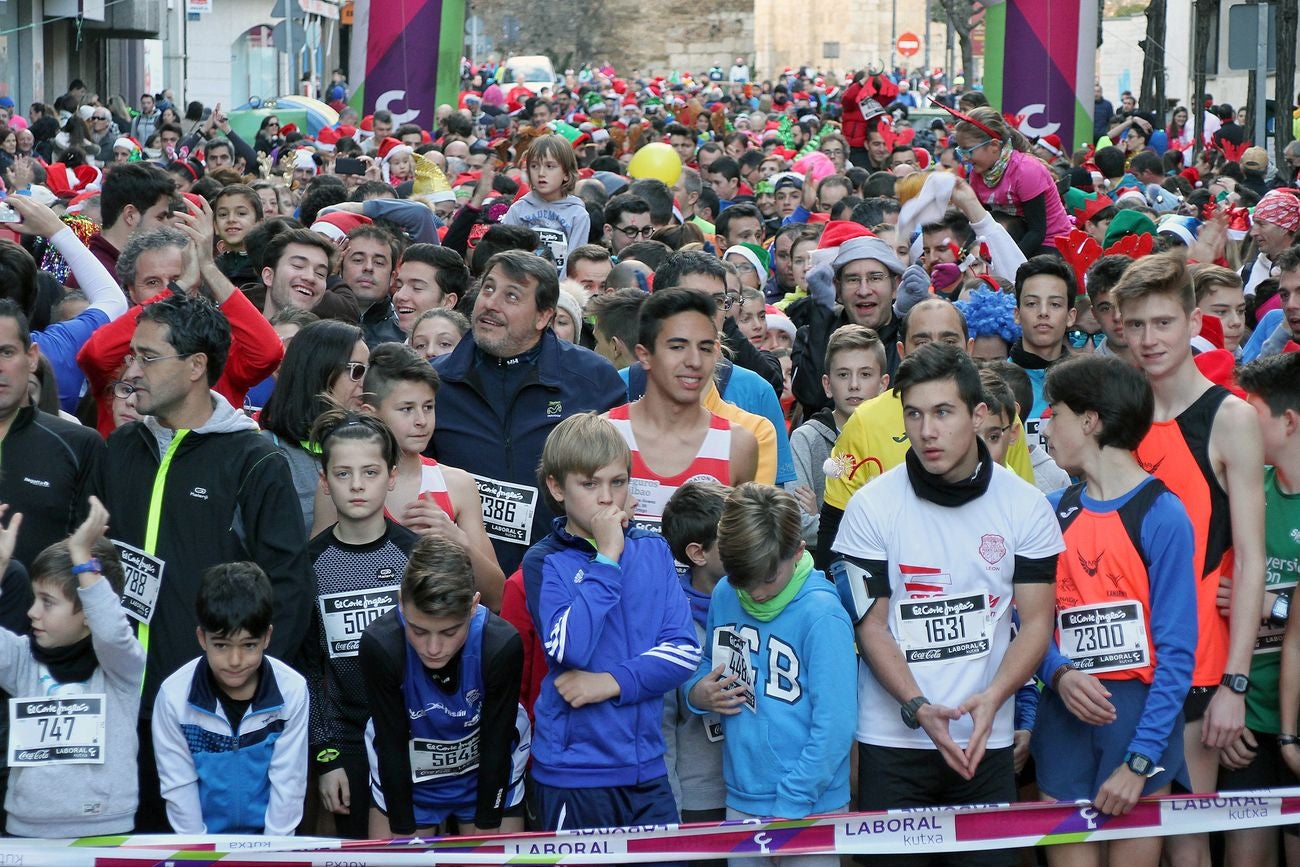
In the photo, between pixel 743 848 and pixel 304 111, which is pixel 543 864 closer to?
pixel 743 848

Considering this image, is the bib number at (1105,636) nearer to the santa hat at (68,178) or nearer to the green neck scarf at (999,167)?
the green neck scarf at (999,167)

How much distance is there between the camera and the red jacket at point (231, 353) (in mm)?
5273

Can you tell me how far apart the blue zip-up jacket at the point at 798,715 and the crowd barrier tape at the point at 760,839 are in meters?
0.09

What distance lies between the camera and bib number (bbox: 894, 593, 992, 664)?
4.46 meters

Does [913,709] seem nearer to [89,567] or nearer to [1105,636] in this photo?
[1105,636]

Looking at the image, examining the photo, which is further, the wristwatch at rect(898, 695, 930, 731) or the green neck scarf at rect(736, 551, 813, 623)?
the green neck scarf at rect(736, 551, 813, 623)

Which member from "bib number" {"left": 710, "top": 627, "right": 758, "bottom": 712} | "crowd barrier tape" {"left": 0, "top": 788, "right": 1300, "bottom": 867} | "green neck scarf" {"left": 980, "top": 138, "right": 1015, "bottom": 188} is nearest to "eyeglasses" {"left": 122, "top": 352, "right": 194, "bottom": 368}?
"crowd barrier tape" {"left": 0, "top": 788, "right": 1300, "bottom": 867}

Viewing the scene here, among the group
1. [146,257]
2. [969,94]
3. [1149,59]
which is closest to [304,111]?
[1149,59]

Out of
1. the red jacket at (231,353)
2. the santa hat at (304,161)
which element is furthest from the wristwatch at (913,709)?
the santa hat at (304,161)

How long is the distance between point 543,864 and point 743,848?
1.75ft

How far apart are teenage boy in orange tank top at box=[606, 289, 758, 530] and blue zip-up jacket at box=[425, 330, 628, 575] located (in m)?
0.37

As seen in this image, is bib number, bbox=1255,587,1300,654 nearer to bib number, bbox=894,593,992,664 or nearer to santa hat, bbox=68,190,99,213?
bib number, bbox=894,593,992,664

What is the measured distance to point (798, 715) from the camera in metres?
4.48

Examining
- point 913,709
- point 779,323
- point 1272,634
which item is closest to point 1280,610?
point 1272,634
